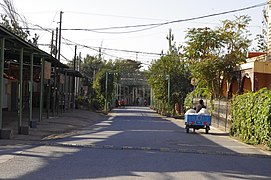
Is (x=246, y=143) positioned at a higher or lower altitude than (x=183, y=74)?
lower

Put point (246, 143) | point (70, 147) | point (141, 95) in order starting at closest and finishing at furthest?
point (70, 147), point (246, 143), point (141, 95)

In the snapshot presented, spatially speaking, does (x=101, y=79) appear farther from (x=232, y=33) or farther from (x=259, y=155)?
(x=259, y=155)

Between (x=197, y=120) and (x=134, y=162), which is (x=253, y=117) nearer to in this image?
(x=197, y=120)

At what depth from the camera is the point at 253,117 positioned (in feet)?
64.9

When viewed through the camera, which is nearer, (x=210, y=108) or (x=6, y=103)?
(x=210, y=108)

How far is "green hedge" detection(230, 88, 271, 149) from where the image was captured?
58.6ft

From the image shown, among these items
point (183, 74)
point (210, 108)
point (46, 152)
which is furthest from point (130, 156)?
point (183, 74)

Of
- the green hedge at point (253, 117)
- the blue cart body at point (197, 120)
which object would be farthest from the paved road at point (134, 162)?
the blue cart body at point (197, 120)

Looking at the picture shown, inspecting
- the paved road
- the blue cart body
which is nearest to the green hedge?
the paved road

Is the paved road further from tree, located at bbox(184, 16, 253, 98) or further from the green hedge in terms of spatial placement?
tree, located at bbox(184, 16, 253, 98)

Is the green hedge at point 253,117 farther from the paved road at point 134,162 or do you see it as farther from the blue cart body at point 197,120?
the blue cart body at point 197,120

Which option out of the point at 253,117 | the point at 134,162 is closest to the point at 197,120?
the point at 253,117

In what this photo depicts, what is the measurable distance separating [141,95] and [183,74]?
8838 centimetres

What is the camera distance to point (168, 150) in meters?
16.4
